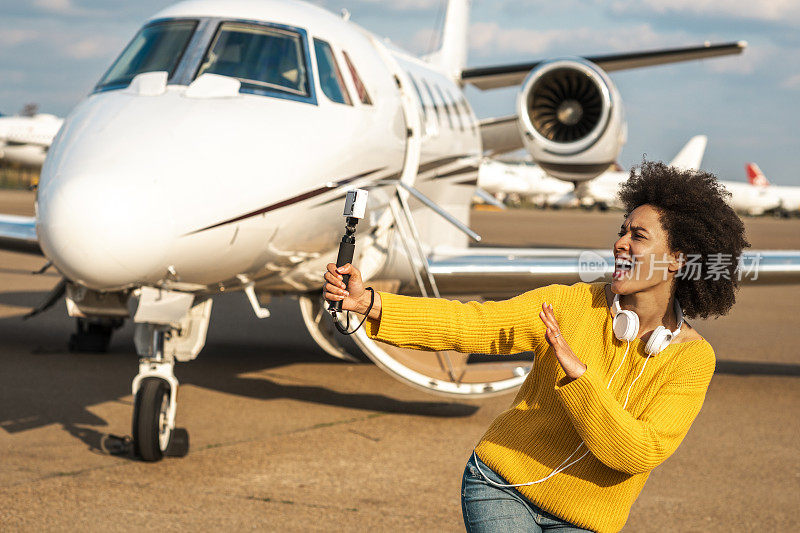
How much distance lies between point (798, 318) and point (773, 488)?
10.5 meters

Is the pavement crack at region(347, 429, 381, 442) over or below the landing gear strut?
below

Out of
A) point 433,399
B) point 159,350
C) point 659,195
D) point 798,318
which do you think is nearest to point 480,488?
point 659,195

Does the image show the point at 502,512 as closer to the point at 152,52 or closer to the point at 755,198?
the point at 152,52

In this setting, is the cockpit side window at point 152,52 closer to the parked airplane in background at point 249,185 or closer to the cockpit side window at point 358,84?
the parked airplane in background at point 249,185

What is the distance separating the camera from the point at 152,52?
657 centimetres

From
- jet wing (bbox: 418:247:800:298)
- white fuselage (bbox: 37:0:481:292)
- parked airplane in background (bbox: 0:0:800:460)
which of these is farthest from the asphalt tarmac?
white fuselage (bbox: 37:0:481:292)

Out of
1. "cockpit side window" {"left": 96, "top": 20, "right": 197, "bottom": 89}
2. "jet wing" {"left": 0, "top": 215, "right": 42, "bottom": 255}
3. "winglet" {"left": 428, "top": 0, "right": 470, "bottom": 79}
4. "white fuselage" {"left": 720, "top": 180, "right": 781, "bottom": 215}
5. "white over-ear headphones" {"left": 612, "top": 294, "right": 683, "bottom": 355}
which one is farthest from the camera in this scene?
"white fuselage" {"left": 720, "top": 180, "right": 781, "bottom": 215}

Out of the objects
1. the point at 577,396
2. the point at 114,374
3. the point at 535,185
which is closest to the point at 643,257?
the point at 577,396

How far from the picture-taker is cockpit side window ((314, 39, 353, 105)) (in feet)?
22.9

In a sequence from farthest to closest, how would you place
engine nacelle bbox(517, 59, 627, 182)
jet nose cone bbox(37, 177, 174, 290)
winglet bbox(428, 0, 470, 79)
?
1. winglet bbox(428, 0, 470, 79)
2. engine nacelle bbox(517, 59, 627, 182)
3. jet nose cone bbox(37, 177, 174, 290)

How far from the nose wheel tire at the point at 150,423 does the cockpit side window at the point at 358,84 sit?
8.59 ft

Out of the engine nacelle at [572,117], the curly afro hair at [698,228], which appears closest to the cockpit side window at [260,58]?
the engine nacelle at [572,117]

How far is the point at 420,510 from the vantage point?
534 centimetres

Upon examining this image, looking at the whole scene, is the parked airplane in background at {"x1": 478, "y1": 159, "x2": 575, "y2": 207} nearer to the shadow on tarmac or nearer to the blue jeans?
the shadow on tarmac
